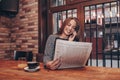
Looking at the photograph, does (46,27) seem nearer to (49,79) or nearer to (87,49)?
(87,49)

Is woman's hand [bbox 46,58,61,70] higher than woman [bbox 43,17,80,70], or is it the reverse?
woman [bbox 43,17,80,70]

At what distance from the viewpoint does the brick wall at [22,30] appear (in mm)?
3631

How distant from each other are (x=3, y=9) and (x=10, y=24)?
1.73 ft

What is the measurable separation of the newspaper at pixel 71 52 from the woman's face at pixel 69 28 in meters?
0.55

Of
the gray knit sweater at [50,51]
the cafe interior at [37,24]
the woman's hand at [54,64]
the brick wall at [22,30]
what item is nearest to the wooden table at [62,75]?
the woman's hand at [54,64]

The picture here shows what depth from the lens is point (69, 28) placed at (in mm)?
2043

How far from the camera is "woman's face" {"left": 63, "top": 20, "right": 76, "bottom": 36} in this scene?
204cm

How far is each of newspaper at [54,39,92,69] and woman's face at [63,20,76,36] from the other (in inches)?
21.6

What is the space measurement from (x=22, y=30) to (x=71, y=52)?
272 cm

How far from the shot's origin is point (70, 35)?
2119 millimetres

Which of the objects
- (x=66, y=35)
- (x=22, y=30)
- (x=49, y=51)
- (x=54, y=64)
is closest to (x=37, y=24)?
(x=22, y=30)

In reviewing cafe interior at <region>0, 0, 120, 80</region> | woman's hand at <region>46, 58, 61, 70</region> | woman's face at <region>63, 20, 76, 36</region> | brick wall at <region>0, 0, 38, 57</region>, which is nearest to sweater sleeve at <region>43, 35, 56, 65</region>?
woman's face at <region>63, 20, 76, 36</region>

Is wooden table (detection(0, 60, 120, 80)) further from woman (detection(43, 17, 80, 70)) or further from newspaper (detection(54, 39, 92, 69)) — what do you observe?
woman (detection(43, 17, 80, 70))

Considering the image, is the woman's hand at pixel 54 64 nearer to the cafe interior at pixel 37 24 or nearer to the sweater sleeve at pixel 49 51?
the sweater sleeve at pixel 49 51
